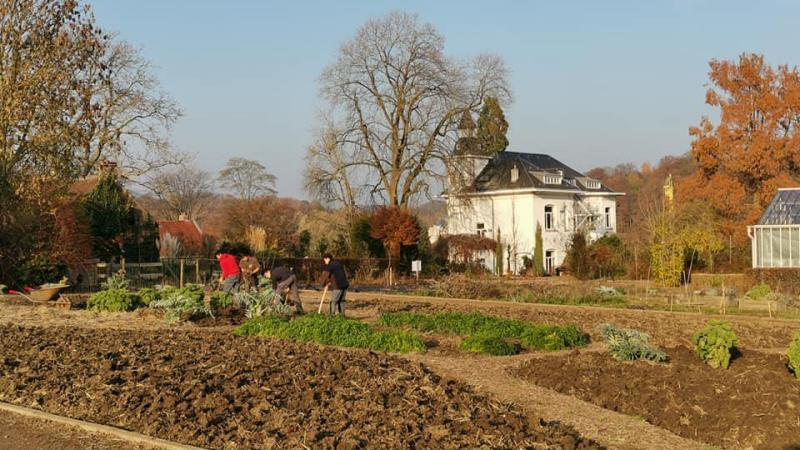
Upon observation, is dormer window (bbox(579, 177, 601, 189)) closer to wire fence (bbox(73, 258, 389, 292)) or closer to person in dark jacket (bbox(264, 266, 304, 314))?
wire fence (bbox(73, 258, 389, 292))

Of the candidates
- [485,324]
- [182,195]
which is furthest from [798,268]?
[182,195]

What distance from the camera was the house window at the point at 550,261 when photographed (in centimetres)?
5403

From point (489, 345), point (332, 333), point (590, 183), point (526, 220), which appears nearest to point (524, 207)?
point (526, 220)

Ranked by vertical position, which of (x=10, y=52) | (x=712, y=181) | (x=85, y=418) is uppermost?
(x=10, y=52)

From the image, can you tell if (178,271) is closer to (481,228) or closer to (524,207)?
(524,207)

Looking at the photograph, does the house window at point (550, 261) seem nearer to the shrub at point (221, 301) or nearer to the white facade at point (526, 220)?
the white facade at point (526, 220)

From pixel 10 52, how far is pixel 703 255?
28908 mm

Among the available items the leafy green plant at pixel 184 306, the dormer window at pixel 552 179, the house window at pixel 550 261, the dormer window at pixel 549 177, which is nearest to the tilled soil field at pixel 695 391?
the leafy green plant at pixel 184 306

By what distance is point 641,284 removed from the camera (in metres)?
34.3

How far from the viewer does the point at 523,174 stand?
56.4 m

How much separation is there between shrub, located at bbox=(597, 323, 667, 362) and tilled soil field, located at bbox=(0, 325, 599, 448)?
9.83 feet

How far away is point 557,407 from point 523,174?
A: 47.4m

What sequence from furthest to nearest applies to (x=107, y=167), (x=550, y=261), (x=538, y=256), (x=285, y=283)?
(x=550, y=261)
(x=538, y=256)
(x=107, y=167)
(x=285, y=283)

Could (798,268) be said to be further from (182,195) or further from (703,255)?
(182,195)
